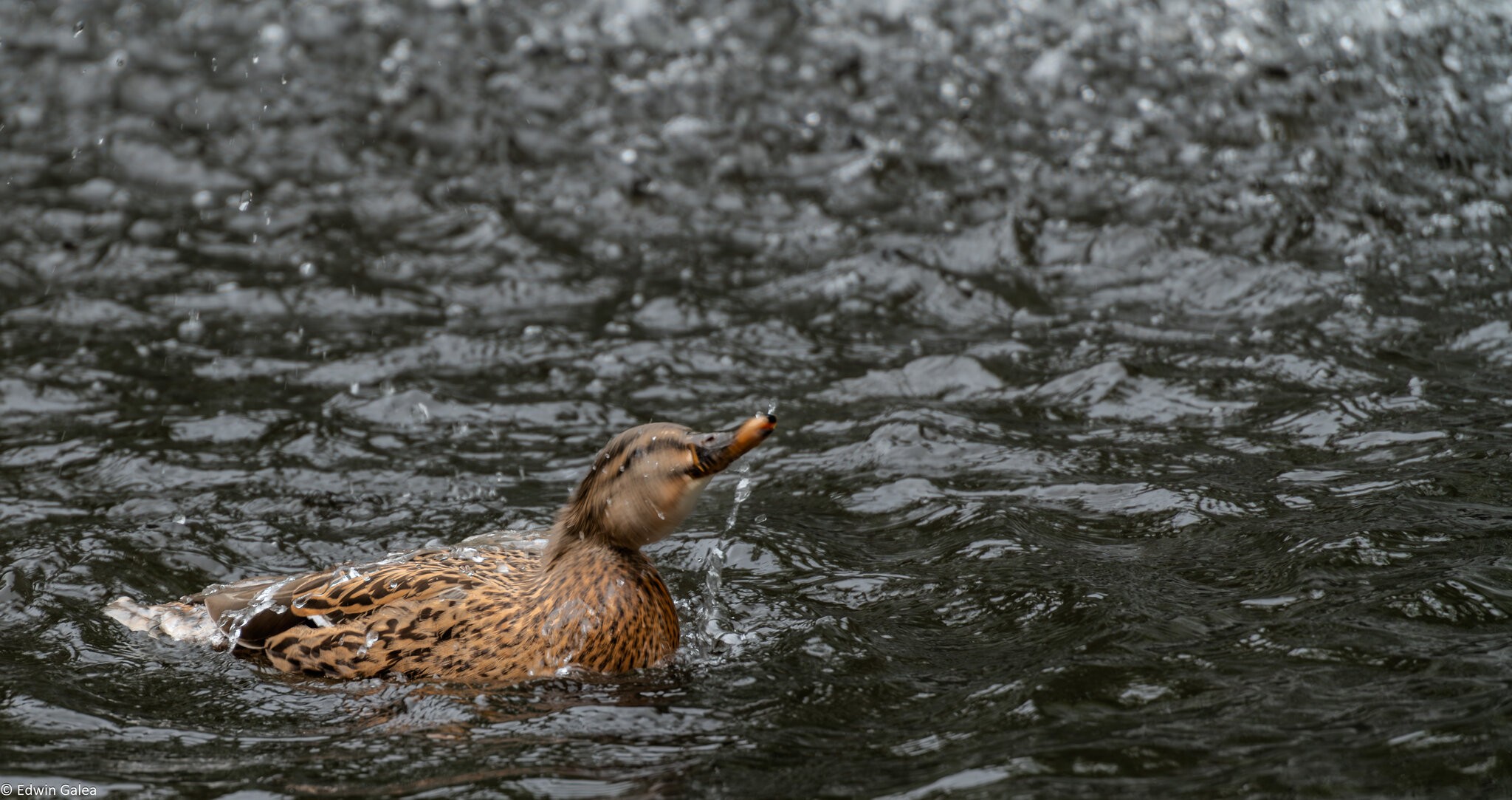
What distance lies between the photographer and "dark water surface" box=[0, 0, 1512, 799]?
600cm

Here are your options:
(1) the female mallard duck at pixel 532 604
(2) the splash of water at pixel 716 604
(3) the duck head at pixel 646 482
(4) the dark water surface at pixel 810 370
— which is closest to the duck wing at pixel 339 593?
(1) the female mallard duck at pixel 532 604

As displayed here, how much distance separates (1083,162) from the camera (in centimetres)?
1348

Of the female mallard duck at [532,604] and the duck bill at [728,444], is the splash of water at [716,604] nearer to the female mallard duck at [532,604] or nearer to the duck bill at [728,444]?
the female mallard duck at [532,604]

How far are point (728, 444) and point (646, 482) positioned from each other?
517 mm

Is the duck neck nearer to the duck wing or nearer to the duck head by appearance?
the duck head

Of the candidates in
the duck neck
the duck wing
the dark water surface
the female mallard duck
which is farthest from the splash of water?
the duck wing

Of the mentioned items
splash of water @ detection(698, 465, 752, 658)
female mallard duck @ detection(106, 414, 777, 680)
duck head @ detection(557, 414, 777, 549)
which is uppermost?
duck head @ detection(557, 414, 777, 549)

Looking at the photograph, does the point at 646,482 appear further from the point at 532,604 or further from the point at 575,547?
the point at 532,604

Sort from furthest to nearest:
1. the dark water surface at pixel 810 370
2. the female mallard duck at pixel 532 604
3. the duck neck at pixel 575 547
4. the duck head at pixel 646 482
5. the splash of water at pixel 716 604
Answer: the splash of water at pixel 716 604 → the duck neck at pixel 575 547 → the female mallard duck at pixel 532 604 → the duck head at pixel 646 482 → the dark water surface at pixel 810 370

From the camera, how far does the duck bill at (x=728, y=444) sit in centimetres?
605

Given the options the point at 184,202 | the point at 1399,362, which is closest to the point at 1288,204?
the point at 1399,362

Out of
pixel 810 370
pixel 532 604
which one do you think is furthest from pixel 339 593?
pixel 810 370

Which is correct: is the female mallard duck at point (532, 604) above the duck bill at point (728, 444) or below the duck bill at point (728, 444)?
below

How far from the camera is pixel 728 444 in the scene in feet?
20.3
